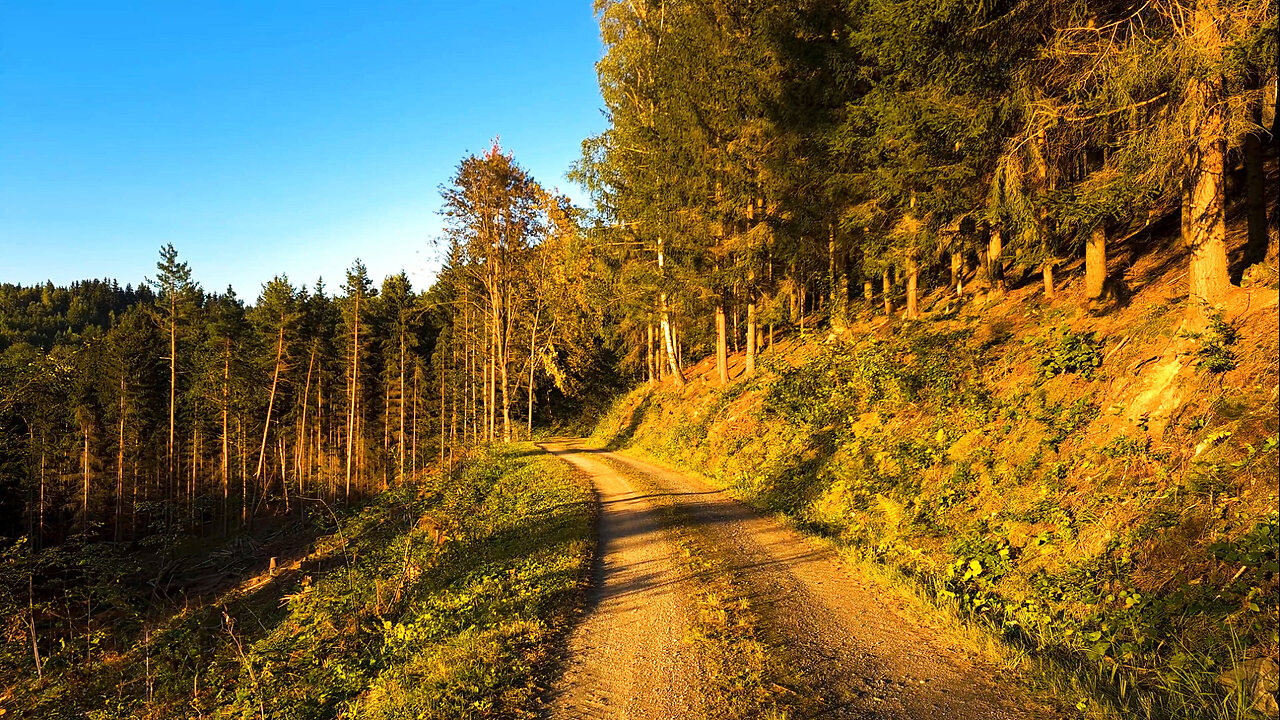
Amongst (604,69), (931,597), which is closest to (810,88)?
(604,69)

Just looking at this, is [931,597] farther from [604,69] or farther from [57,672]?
[604,69]

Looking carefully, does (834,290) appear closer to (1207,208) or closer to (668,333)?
(668,333)

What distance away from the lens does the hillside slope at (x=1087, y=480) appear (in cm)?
478

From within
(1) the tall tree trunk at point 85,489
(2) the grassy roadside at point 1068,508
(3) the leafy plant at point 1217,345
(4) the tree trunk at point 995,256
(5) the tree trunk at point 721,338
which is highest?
(4) the tree trunk at point 995,256

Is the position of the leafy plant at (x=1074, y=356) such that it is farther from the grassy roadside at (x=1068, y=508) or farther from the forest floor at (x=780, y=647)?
the forest floor at (x=780, y=647)

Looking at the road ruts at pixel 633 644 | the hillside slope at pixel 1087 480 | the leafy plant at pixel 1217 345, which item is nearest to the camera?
the road ruts at pixel 633 644

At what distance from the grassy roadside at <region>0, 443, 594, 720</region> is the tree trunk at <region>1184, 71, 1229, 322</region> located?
9926 millimetres

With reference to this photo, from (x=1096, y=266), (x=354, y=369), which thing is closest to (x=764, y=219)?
(x=1096, y=266)

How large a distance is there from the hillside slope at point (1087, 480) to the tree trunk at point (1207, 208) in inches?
12.6

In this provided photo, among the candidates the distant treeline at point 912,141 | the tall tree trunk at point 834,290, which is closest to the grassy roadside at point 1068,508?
the distant treeline at point 912,141

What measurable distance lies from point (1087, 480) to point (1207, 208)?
4410 millimetres

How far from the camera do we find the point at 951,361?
1278 cm

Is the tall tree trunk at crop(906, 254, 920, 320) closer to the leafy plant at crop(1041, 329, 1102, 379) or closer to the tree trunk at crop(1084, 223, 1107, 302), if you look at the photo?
the tree trunk at crop(1084, 223, 1107, 302)

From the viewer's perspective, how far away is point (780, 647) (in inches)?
219
